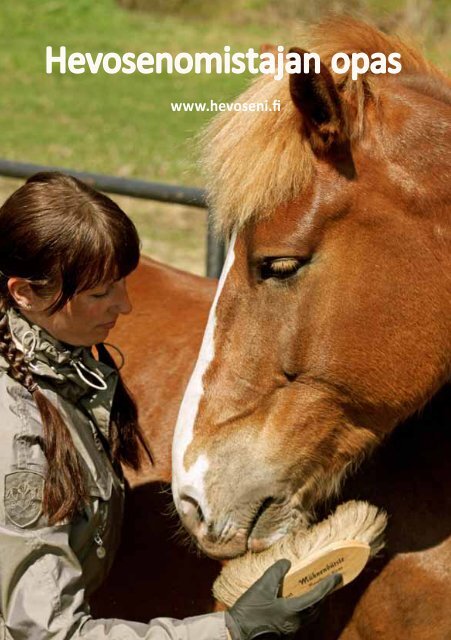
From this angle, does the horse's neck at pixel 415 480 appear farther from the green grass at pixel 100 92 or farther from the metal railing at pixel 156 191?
the green grass at pixel 100 92

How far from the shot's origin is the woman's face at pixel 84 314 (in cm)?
220

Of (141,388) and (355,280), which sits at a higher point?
(355,280)

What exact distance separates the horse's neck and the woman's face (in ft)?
2.43

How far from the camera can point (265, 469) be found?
2.23 metres

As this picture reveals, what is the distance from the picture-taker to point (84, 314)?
2.22 metres

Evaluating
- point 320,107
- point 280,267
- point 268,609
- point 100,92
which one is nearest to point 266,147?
point 320,107

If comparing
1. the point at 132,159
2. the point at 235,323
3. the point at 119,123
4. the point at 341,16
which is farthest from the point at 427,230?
the point at 119,123

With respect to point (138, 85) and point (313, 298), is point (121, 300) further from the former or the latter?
point (138, 85)

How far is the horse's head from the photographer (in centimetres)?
217

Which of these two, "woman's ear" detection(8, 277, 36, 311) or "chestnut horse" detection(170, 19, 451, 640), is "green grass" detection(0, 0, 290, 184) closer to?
"chestnut horse" detection(170, 19, 451, 640)

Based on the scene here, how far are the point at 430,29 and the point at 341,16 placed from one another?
18.2 metres

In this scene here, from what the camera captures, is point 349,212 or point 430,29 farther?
point 430,29

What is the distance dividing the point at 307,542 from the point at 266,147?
35.9 inches

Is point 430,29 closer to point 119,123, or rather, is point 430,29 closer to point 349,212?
point 119,123
